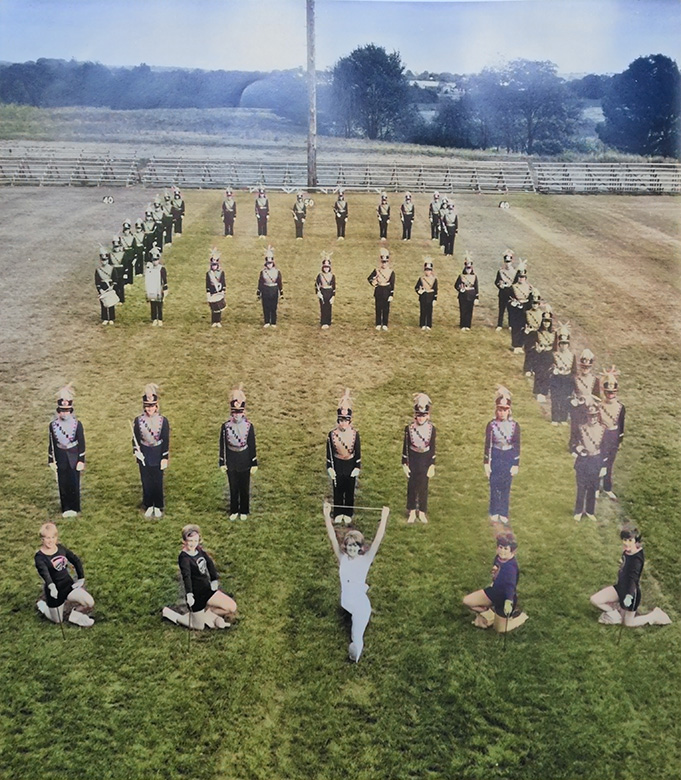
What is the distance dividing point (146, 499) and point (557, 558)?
4860 mm

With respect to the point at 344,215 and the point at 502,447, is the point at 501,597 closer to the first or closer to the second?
the point at 502,447

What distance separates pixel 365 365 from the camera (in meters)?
14.3

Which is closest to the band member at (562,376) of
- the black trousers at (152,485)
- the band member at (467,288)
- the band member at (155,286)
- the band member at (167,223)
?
the band member at (467,288)

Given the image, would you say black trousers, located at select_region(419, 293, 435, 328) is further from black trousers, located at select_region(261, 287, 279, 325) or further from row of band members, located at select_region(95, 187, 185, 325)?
row of band members, located at select_region(95, 187, 185, 325)

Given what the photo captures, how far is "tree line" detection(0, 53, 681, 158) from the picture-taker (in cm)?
2488

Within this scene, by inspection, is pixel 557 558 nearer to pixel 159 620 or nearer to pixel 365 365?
pixel 159 620

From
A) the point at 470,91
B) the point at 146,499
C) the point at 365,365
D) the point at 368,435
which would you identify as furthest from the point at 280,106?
the point at 146,499

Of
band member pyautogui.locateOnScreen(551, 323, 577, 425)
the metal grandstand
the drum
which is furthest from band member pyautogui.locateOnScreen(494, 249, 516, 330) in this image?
the metal grandstand

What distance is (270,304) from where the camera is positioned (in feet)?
52.5

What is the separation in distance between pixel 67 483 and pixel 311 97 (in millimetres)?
22794

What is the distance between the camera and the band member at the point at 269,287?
15.7 m

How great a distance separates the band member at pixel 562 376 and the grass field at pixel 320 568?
1.13ft

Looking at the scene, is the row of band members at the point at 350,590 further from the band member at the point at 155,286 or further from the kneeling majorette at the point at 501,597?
the band member at the point at 155,286

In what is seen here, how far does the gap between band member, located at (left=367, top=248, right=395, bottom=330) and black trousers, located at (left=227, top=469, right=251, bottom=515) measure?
24.9 ft
